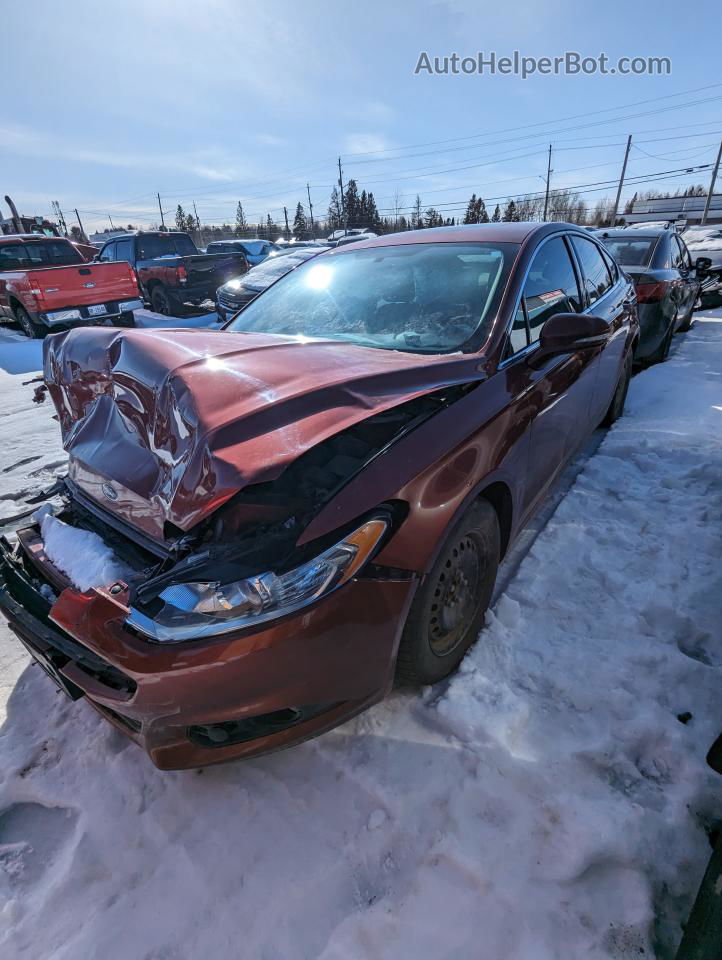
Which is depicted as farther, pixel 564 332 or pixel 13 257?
pixel 13 257

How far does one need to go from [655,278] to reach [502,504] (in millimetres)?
5128

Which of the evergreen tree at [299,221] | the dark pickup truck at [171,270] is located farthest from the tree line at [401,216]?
the dark pickup truck at [171,270]

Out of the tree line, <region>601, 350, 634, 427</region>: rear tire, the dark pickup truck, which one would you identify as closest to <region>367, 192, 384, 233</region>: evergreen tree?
the tree line

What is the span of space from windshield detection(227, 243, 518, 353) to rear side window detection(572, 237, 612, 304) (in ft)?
3.59

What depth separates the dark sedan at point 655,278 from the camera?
5.81m

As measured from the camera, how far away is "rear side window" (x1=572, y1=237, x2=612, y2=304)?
11.2ft

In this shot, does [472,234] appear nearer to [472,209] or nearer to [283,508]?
[283,508]

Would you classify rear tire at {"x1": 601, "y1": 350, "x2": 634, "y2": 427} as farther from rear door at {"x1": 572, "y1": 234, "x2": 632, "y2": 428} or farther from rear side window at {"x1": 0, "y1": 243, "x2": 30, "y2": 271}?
rear side window at {"x1": 0, "y1": 243, "x2": 30, "y2": 271}

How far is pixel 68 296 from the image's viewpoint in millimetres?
8438

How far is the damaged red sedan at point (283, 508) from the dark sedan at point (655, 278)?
400 centimetres

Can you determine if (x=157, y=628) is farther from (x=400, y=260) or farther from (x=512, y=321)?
(x=400, y=260)

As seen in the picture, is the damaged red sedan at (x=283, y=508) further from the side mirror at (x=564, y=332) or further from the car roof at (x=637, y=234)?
the car roof at (x=637, y=234)

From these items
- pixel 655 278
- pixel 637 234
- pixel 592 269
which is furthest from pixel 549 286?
pixel 637 234

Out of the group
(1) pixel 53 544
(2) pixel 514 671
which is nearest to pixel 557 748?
(2) pixel 514 671
